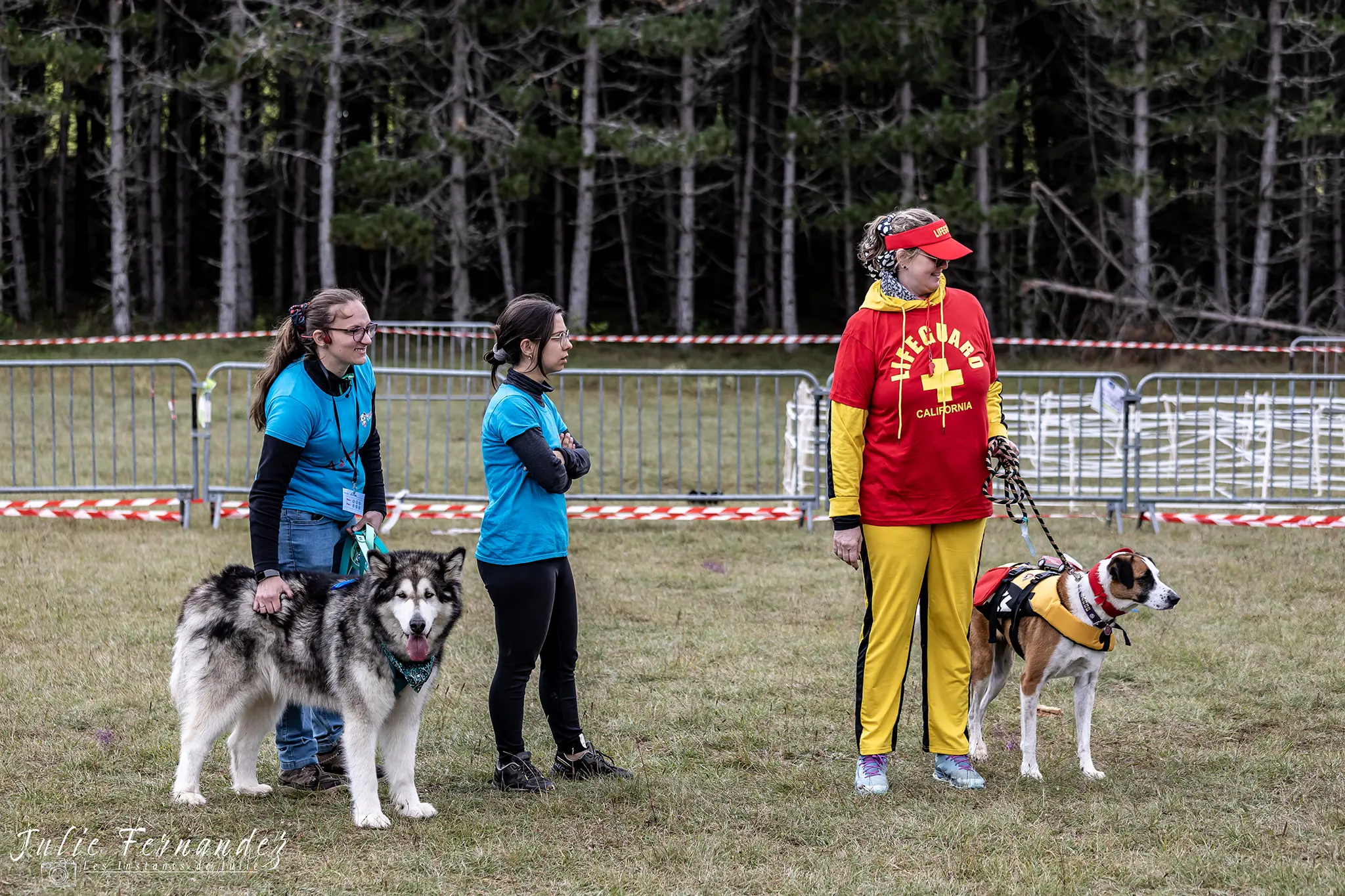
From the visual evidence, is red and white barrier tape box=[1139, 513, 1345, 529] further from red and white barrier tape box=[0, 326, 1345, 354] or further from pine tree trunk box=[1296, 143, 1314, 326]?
pine tree trunk box=[1296, 143, 1314, 326]

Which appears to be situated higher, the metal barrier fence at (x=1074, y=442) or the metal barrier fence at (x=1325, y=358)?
the metal barrier fence at (x=1325, y=358)

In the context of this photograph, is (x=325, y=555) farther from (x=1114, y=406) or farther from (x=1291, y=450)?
(x=1291, y=450)

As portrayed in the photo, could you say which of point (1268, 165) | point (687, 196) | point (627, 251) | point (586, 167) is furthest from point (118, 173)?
point (1268, 165)

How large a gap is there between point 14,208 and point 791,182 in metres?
16.4

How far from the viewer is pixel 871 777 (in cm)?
472

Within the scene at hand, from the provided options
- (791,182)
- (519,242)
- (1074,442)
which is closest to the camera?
(1074,442)

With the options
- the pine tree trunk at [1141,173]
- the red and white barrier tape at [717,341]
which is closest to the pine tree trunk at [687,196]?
the red and white barrier tape at [717,341]

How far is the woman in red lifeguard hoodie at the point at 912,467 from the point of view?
4.52 meters

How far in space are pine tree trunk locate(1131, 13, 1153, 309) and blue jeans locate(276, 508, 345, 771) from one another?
72.4 ft

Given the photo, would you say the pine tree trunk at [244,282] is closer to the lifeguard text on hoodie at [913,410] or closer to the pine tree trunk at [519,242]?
the pine tree trunk at [519,242]

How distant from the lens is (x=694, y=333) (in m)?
28.7

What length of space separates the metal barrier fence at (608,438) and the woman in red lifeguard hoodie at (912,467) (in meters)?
3.92

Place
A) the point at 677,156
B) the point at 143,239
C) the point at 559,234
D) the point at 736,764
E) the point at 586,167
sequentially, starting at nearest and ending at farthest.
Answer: the point at 736,764, the point at 677,156, the point at 586,167, the point at 143,239, the point at 559,234

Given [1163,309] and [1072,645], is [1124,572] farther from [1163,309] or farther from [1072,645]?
[1163,309]
